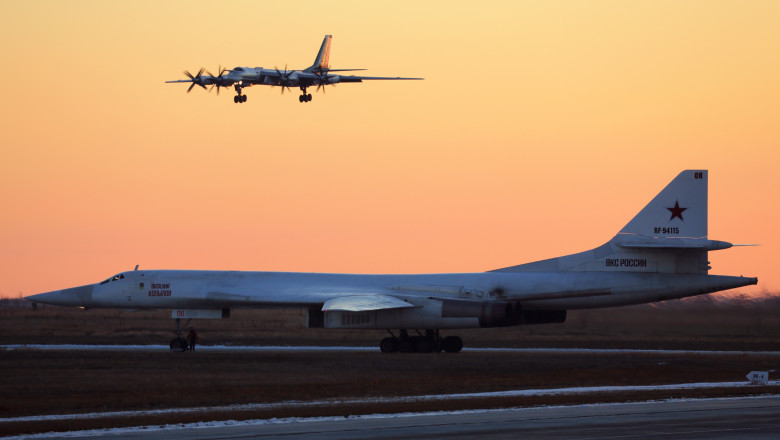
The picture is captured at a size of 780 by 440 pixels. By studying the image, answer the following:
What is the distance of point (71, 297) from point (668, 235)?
20.2 metres

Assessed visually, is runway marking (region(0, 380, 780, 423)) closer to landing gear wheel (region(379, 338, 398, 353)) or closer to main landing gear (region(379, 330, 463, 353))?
main landing gear (region(379, 330, 463, 353))

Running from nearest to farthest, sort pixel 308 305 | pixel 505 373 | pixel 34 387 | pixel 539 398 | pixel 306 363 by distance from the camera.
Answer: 1. pixel 539 398
2. pixel 34 387
3. pixel 505 373
4. pixel 306 363
5. pixel 308 305

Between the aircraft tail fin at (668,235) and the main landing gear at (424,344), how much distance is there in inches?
198

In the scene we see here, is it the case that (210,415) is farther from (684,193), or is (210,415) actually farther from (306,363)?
(684,193)

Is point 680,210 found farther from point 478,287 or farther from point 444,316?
point 444,316

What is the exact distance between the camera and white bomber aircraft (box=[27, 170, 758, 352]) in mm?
28891

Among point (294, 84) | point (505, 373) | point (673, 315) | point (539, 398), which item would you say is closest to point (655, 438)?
point (539, 398)

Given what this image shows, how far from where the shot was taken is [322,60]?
34.5m

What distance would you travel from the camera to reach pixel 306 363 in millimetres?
26562

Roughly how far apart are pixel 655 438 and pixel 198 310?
76.4 feet

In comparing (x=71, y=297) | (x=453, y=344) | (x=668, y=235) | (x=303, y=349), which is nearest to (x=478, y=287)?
(x=453, y=344)

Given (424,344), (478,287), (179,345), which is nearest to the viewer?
(478,287)

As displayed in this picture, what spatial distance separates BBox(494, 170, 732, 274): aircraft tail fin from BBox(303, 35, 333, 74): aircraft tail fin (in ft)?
37.4

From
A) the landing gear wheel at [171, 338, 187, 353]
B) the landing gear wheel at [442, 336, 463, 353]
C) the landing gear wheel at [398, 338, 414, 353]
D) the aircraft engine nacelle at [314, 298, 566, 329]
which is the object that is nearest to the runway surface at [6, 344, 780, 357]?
the landing gear wheel at [171, 338, 187, 353]
